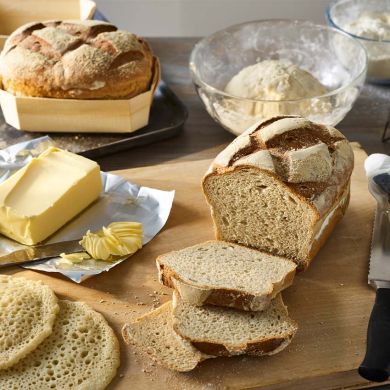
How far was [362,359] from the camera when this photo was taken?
2.39 metres

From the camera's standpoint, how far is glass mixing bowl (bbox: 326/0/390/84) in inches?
157

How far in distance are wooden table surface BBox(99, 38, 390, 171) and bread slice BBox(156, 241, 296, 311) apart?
2.79ft

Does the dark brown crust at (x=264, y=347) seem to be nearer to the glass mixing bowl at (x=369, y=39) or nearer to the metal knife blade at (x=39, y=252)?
the metal knife blade at (x=39, y=252)

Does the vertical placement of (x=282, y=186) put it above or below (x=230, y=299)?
above

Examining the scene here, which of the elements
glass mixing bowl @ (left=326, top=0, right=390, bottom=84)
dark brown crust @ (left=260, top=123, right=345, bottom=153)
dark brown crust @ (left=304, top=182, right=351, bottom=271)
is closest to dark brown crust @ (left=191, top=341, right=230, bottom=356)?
dark brown crust @ (left=304, top=182, right=351, bottom=271)

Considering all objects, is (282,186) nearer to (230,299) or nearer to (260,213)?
(260,213)

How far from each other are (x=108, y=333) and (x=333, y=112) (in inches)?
66.2

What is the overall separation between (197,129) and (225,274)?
132 cm

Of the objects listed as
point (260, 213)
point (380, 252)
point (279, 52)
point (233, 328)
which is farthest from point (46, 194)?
point (279, 52)

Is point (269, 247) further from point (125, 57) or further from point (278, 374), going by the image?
point (125, 57)

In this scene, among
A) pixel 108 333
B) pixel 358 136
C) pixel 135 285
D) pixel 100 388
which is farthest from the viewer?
pixel 358 136

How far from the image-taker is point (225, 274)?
2.61 m

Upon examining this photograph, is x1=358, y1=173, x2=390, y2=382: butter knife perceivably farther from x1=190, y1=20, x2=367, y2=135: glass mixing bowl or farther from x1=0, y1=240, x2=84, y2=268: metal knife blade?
x1=0, y1=240, x2=84, y2=268: metal knife blade

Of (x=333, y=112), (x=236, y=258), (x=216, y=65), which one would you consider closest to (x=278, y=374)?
(x=236, y=258)
